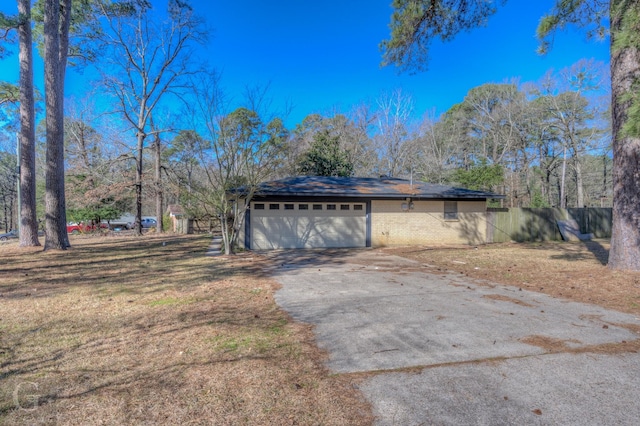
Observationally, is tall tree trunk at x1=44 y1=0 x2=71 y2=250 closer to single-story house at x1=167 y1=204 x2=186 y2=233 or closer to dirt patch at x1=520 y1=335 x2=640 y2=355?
single-story house at x1=167 y1=204 x2=186 y2=233

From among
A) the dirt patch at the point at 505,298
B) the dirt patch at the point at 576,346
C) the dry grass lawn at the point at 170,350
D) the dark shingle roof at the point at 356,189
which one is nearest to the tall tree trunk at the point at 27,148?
the dry grass lawn at the point at 170,350

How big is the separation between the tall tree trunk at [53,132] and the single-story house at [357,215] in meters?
5.81

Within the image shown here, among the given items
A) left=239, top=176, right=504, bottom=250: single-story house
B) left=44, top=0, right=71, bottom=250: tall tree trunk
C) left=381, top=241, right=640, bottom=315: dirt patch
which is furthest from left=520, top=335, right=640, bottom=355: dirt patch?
left=44, top=0, right=71, bottom=250: tall tree trunk

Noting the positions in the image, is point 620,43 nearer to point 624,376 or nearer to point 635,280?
point 635,280

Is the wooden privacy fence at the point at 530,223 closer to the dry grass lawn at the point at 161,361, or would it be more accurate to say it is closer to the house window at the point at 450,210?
the house window at the point at 450,210

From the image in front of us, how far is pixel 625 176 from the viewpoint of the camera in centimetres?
701

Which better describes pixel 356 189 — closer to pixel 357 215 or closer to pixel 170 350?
pixel 357 215

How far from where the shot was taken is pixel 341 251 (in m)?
12.2

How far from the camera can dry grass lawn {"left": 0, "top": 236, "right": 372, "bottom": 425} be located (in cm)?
224

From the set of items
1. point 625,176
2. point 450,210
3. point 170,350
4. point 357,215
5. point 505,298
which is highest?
point 625,176

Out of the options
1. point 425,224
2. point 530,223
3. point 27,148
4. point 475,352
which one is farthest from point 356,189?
point 27,148

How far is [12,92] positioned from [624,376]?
70.5 ft

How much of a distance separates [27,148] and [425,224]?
14.9 metres

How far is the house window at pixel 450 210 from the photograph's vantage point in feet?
46.9
